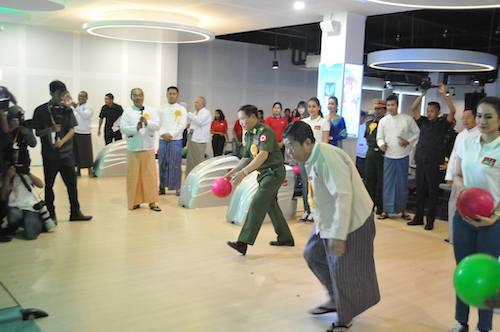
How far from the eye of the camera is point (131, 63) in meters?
12.3

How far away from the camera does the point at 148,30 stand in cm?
891

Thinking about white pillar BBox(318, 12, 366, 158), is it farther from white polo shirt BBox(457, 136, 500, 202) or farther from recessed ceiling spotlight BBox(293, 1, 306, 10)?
white polo shirt BBox(457, 136, 500, 202)

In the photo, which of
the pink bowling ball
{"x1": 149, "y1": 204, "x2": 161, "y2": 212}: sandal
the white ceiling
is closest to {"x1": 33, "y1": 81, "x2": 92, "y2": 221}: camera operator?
{"x1": 149, "y1": 204, "x2": 161, "y2": 212}: sandal

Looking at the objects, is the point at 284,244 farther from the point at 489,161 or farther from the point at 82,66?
the point at 82,66

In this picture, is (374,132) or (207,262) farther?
(374,132)

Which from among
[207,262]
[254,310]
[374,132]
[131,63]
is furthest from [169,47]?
[254,310]

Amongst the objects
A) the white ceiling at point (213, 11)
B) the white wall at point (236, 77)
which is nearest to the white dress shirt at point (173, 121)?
the white ceiling at point (213, 11)

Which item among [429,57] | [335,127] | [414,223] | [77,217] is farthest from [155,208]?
[429,57]

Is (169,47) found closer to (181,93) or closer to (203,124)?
(181,93)

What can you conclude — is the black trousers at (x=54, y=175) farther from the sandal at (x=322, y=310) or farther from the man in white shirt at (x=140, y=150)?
the sandal at (x=322, y=310)

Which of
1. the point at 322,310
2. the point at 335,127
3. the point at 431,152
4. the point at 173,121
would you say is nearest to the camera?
the point at 322,310

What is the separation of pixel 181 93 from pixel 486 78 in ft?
31.9

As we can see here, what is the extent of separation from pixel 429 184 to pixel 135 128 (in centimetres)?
379

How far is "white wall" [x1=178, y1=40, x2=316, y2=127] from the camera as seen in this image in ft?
46.0
